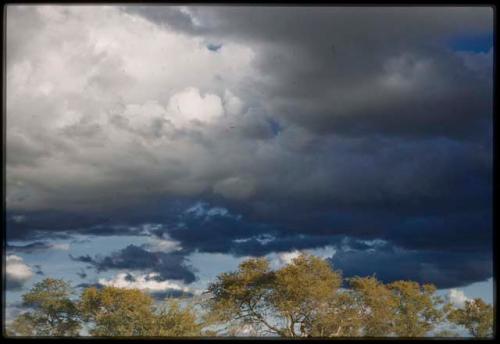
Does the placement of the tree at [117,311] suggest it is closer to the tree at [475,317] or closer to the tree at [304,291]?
the tree at [304,291]

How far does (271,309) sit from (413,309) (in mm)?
3630

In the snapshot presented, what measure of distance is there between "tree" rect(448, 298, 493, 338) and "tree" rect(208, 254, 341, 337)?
125 inches

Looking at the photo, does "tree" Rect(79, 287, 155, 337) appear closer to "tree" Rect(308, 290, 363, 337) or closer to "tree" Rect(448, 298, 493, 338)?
"tree" Rect(308, 290, 363, 337)

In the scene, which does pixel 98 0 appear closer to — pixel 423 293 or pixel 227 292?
pixel 227 292

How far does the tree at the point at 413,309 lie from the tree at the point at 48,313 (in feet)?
25.1

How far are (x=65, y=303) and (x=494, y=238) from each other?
13372 millimetres

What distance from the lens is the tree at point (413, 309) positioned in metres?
16.2

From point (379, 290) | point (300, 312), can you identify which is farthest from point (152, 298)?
point (379, 290)

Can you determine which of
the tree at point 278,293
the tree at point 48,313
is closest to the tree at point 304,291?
the tree at point 278,293

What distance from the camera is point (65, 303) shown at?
1602 centimetres

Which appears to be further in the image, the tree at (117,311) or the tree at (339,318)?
the tree at (339,318)

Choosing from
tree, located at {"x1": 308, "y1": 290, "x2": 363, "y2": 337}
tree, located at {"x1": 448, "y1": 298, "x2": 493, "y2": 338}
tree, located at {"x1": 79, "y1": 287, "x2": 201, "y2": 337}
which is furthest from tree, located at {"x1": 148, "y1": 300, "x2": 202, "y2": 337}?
tree, located at {"x1": 448, "y1": 298, "x2": 493, "y2": 338}

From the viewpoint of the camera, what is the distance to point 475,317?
1593 centimetres

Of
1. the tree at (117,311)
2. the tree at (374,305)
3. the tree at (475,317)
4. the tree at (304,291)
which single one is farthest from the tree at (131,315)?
the tree at (475,317)
